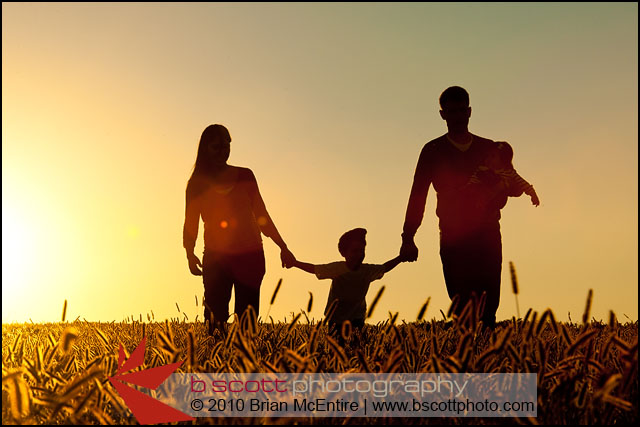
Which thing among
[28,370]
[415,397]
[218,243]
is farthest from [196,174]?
[415,397]

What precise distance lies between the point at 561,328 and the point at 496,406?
2.01 ft

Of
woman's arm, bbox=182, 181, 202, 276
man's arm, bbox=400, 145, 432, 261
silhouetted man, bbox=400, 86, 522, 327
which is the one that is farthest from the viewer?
woman's arm, bbox=182, 181, 202, 276

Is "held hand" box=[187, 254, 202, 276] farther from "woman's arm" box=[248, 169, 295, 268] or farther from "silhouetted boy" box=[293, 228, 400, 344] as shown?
"silhouetted boy" box=[293, 228, 400, 344]

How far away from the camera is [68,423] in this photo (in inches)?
114

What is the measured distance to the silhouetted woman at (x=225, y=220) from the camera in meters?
6.39

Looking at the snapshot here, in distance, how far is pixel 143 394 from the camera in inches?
124

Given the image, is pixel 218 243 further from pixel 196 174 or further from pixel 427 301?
pixel 427 301

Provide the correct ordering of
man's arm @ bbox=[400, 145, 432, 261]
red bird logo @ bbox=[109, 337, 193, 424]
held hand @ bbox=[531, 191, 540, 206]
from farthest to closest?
man's arm @ bbox=[400, 145, 432, 261] → held hand @ bbox=[531, 191, 540, 206] → red bird logo @ bbox=[109, 337, 193, 424]

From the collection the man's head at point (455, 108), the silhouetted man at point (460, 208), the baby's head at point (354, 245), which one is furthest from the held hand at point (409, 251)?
the man's head at point (455, 108)

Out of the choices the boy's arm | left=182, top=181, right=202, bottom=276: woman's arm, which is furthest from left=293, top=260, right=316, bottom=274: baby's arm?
left=182, top=181, right=202, bottom=276: woman's arm

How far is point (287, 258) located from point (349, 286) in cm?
82

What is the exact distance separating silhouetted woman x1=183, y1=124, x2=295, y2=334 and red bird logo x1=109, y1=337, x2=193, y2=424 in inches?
90.7

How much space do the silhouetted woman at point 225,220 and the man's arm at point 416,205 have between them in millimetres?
1207

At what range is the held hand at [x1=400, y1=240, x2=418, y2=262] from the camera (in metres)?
6.07
